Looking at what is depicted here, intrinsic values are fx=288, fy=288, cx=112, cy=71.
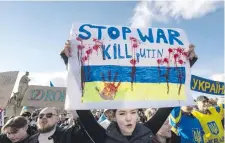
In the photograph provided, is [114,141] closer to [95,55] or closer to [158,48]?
[95,55]

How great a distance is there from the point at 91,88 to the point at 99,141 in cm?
55

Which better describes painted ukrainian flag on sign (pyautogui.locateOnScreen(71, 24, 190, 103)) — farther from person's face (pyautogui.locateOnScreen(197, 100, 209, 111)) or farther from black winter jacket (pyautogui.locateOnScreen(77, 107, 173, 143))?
person's face (pyautogui.locateOnScreen(197, 100, 209, 111))

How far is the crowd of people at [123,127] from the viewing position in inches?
108

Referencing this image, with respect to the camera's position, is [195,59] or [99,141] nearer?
[99,141]

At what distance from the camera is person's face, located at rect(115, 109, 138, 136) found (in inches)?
106

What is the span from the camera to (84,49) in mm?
3074

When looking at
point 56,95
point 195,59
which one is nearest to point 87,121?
point 195,59

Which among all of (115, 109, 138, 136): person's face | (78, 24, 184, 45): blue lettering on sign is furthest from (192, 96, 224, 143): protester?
(115, 109, 138, 136): person's face

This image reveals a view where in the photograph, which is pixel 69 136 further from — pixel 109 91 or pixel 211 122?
pixel 211 122

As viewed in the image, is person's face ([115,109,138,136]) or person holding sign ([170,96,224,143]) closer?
person's face ([115,109,138,136])

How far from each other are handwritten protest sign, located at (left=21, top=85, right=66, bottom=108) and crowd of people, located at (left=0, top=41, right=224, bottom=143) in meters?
3.79

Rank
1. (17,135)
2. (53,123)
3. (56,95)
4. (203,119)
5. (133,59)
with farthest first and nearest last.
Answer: (56,95)
(203,119)
(53,123)
(17,135)
(133,59)

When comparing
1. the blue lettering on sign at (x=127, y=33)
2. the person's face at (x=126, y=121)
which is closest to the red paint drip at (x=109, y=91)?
the person's face at (x=126, y=121)

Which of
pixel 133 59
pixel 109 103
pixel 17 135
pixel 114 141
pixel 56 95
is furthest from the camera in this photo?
pixel 56 95
